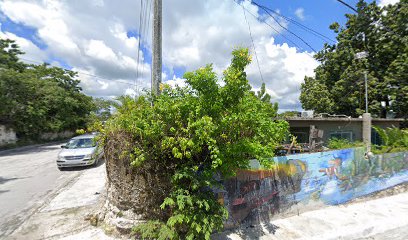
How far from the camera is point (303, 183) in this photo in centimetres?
557

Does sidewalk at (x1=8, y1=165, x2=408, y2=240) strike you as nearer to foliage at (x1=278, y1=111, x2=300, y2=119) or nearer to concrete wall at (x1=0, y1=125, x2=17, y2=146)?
foliage at (x1=278, y1=111, x2=300, y2=119)

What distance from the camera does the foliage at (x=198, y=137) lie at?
11.7 ft

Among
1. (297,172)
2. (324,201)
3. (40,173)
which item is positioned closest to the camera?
(297,172)

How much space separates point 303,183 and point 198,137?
3.54 m

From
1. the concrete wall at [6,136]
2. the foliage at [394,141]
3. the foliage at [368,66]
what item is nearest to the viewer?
the foliage at [394,141]

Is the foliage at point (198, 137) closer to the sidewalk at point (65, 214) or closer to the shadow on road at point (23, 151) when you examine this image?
the sidewalk at point (65, 214)

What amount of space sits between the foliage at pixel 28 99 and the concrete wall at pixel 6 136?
510 mm

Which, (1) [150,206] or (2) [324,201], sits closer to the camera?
(1) [150,206]

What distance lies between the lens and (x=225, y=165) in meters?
3.82

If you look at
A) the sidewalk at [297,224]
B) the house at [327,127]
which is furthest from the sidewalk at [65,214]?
the house at [327,127]

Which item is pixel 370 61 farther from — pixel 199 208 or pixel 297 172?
pixel 199 208

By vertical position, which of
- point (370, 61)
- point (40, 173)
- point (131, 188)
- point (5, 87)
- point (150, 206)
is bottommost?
point (40, 173)

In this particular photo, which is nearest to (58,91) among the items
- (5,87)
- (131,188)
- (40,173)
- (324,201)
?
(5,87)

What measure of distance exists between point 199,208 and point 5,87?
2292 centimetres
